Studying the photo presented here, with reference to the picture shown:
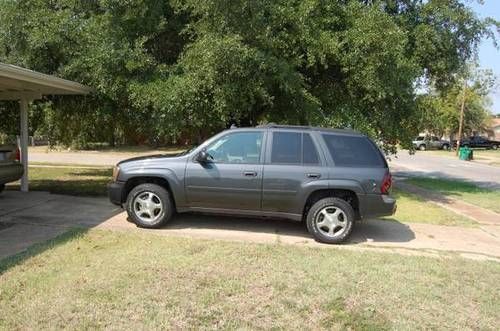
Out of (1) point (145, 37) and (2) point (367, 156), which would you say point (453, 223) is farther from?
(1) point (145, 37)

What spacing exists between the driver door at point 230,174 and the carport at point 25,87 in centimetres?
351

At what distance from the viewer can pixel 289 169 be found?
7.45 m

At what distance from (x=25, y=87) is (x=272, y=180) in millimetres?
6279

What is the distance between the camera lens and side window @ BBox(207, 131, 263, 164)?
763cm

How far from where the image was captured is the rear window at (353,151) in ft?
24.6

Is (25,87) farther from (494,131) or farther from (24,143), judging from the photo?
(494,131)

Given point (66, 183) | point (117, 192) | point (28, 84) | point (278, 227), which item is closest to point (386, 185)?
point (278, 227)

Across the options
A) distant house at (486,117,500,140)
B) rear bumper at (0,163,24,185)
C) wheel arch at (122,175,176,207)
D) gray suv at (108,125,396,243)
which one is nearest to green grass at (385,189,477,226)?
gray suv at (108,125,396,243)

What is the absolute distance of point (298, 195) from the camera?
738cm

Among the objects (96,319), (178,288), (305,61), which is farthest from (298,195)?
(305,61)

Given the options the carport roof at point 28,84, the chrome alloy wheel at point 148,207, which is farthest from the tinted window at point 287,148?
the carport roof at point 28,84

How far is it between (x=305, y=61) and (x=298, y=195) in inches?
220

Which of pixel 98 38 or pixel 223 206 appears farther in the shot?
pixel 98 38

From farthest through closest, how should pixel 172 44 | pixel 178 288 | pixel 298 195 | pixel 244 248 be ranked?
pixel 172 44
pixel 298 195
pixel 244 248
pixel 178 288
